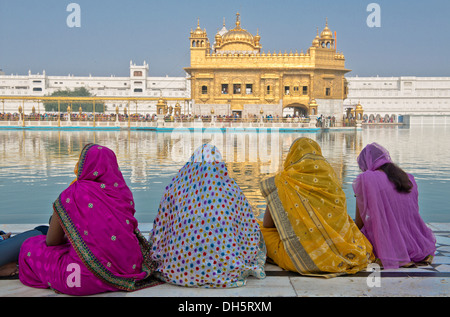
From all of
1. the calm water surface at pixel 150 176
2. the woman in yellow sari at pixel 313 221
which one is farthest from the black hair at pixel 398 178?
the calm water surface at pixel 150 176

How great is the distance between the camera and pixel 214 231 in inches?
105

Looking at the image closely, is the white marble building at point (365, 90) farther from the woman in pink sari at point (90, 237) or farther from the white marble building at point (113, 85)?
the woman in pink sari at point (90, 237)

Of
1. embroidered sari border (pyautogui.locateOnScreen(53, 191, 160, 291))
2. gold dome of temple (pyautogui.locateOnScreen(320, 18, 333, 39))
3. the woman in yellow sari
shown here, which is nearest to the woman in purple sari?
the woman in yellow sari

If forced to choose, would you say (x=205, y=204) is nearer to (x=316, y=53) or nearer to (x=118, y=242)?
(x=118, y=242)

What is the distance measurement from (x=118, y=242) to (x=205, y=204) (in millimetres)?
522

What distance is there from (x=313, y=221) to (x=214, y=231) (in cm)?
65

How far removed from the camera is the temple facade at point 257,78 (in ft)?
105

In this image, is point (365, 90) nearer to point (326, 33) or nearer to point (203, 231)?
point (326, 33)

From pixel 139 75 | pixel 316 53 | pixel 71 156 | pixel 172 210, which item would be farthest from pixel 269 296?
pixel 139 75

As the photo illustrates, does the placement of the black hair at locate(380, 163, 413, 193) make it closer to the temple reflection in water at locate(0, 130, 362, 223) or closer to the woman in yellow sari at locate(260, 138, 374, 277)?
the woman in yellow sari at locate(260, 138, 374, 277)

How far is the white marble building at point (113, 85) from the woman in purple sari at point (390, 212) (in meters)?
58.7

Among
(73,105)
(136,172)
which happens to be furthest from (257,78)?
(73,105)
